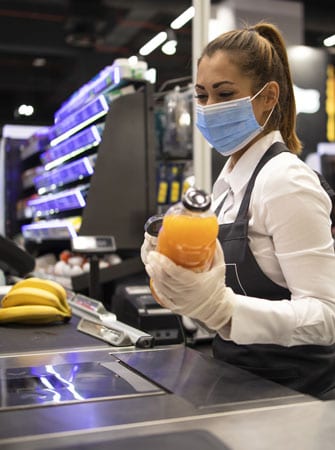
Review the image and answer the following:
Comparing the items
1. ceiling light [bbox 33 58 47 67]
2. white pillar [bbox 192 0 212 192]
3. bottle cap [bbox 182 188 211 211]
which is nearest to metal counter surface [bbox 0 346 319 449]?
bottle cap [bbox 182 188 211 211]

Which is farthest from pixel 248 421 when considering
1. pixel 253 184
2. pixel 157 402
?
pixel 253 184

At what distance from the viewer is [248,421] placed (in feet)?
3.36

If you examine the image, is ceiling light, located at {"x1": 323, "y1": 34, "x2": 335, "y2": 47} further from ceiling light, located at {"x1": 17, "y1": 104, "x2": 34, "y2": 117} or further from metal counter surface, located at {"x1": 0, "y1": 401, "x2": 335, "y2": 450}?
metal counter surface, located at {"x1": 0, "y1": 401, "x2": 335, "y2": 450}

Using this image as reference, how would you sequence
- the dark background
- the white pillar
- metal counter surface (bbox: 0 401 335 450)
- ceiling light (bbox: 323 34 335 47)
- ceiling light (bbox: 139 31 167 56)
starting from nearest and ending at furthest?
metal counter surface (bbox: 0 401 335 450)
the white pillar
ceiling light (bbox: 139 31 167 56)
the dark background
ceiling light (bbox: 323 34 335 47)

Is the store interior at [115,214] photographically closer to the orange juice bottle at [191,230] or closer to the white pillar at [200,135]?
the white pillar at [200,135]

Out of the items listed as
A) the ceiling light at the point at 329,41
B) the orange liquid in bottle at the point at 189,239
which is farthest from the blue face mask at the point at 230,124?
the ceiling light at the point at 329,41

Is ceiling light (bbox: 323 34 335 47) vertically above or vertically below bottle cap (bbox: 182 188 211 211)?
above

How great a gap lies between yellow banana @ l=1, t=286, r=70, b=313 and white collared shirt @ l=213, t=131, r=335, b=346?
0.80m

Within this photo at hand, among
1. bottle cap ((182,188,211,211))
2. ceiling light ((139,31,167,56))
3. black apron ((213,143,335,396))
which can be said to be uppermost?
ceiling light ((139,31,167,56))

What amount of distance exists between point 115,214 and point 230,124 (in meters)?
2.92

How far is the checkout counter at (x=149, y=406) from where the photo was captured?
937mm

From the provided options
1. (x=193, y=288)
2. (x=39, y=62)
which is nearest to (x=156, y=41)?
(x=39, y=62)

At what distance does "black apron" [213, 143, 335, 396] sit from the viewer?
1.60m

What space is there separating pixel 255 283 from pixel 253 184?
26 cm
